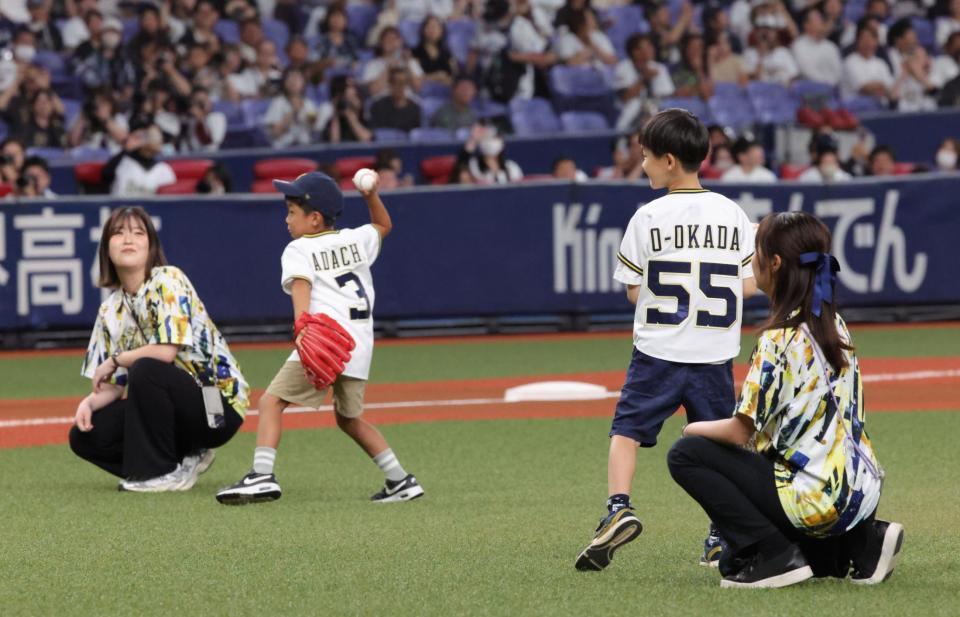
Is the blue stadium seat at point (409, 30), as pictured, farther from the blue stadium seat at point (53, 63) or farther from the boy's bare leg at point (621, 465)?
the boy's bare leg at point (621, 465)

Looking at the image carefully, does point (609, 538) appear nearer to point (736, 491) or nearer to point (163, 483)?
point (736, 491)

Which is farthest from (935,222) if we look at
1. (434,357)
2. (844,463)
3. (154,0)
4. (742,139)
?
(844,463)

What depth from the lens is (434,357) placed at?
14422mm

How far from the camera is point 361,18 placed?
20.8 metres

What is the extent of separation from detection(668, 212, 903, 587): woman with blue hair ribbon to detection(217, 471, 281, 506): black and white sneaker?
2.70m

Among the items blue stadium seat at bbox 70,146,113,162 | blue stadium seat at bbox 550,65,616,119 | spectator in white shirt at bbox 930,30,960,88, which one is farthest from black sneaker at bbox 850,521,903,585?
spectator in white shirt at bbox 930,30,960,88

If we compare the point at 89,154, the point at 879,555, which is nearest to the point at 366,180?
the point at 879,555

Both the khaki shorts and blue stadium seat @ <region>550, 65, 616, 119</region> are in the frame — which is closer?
the khaki shorts

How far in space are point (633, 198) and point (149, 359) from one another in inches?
348

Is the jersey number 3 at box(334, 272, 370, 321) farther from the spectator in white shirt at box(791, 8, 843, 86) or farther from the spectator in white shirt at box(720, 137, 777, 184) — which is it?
the spectator in white shirt at box(791, 8, 843, 86)

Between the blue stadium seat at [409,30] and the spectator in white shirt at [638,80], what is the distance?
2614 mm

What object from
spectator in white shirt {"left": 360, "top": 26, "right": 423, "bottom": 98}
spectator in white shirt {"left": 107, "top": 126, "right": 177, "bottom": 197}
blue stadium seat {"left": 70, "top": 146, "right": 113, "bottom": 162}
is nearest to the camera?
spectator in white shirt {"left": 107, "top": 126, "right": 177, "bottom": 197}

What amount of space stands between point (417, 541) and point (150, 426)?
2.00m

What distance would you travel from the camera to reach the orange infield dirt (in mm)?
10445
